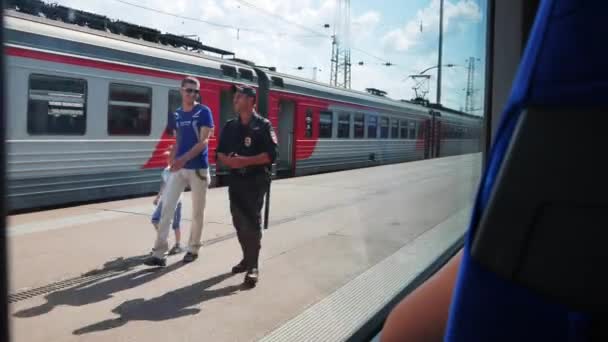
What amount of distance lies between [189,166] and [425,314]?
10.8ft

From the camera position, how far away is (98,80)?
5660 mm

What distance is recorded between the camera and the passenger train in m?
4.48

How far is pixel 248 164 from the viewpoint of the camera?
3.51m

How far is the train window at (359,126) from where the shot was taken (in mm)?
10195

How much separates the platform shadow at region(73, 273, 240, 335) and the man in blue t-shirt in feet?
1.87

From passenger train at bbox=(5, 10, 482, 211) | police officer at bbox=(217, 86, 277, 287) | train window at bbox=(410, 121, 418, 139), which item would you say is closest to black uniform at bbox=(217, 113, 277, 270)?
police officer at bbox=(217, 86, 277, 287)

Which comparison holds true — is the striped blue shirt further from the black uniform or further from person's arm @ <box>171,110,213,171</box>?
the black uniform

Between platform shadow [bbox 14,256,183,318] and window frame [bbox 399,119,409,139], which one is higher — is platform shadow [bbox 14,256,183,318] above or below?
below

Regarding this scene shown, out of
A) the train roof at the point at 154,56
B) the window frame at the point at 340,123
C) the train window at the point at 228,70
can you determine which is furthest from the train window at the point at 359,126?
the train window at the point at 228,70

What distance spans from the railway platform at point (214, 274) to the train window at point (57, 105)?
0.75 metres

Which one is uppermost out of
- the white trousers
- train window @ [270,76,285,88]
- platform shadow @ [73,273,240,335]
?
train window @ [270,76,285,88]

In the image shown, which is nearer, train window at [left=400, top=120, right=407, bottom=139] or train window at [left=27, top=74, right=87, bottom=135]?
train window at [left=27, top=74, right=87, bottom=135]

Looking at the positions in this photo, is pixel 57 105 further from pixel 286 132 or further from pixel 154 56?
pixel 286 132

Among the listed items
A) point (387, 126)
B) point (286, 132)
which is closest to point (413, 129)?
point (387, 126)
